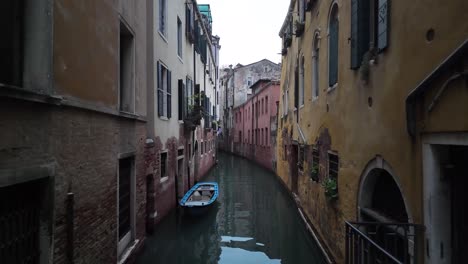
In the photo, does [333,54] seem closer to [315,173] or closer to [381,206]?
[315,173]

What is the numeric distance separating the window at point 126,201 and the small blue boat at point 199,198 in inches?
134

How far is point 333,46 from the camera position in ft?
22.8

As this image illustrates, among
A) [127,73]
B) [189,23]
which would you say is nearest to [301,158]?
[127,73]

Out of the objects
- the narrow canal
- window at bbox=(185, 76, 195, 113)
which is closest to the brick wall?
the narrow canal

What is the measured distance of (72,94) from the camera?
3961 mm

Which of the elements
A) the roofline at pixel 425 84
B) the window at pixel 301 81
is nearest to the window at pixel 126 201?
the roofline at pixel 425 84

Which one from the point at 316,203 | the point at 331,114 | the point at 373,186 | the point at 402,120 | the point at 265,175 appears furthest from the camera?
the point at 265,175

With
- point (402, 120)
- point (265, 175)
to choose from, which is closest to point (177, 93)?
point (402, 120)

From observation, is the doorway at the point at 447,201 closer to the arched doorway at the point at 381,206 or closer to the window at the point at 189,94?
the arched doorway at the point at 381,206

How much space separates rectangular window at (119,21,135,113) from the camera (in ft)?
21.2

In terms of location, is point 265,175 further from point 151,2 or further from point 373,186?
point 373,186

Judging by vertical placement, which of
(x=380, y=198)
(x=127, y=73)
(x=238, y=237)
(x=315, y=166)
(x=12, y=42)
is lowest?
(x=238, y=237)

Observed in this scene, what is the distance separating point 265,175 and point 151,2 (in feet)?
47.9

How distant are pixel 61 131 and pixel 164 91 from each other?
615 centimetres
